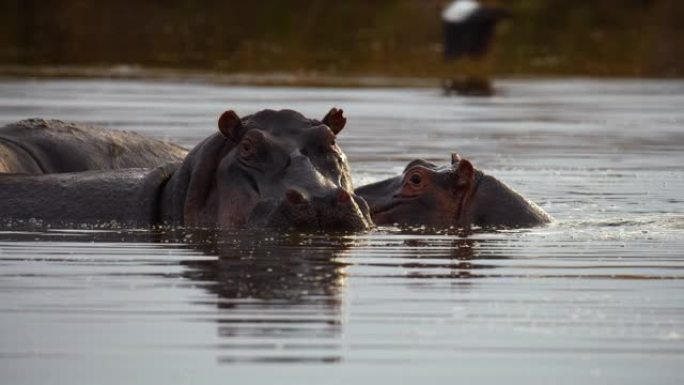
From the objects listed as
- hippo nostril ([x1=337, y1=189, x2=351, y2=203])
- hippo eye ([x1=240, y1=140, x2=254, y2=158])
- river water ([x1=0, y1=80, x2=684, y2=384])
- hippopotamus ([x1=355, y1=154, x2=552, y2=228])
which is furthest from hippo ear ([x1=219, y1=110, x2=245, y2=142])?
hippopotamus ([x1=355, y1=154, x2=552, y2=228])

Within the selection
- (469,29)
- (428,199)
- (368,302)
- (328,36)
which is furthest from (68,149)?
(328,36)

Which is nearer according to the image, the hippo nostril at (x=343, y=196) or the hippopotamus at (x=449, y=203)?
the hippo nostril at (x=343, y=196)

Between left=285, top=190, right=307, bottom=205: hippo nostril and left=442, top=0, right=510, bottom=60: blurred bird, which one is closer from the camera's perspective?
left=285, top=190, right=307, bottom=205: hippo nostril

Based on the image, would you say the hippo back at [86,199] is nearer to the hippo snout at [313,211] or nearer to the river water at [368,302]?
the river water at [368,302]

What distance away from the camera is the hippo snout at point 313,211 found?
9.29 metres

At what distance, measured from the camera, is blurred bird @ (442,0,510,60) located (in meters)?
28.0

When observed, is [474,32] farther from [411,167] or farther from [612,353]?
[612,353]

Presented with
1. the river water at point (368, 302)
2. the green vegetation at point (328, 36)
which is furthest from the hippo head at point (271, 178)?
the green vegetation at point (328, 36)

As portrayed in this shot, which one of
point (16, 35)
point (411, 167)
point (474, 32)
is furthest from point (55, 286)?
point (16, 35)

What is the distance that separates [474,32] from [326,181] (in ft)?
61.8

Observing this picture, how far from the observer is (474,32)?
28.1m

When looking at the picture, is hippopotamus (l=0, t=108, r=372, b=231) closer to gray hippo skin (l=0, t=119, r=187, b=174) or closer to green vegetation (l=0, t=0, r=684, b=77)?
gray hippo skin (l=0, t=119, r=187, b=174)

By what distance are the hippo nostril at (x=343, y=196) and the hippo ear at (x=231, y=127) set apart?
801 mm

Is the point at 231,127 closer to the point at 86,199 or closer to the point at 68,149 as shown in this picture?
the point at 86,199
